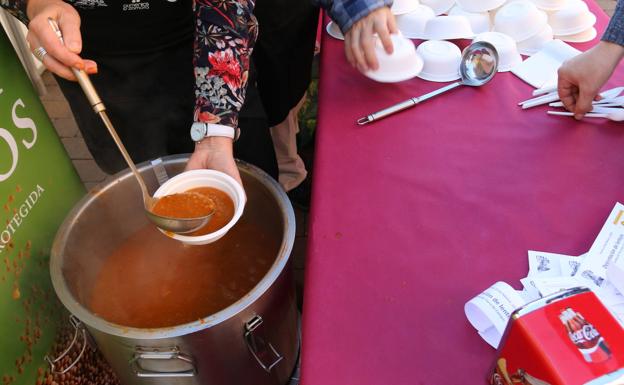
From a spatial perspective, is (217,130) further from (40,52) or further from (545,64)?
(545,64)

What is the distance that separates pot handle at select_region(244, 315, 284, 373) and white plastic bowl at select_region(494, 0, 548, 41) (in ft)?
3.01

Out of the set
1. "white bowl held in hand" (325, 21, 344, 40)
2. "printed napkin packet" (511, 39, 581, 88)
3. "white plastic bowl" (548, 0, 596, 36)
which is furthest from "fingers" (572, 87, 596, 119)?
"white bowl held in hand" (325, 21, 344, 40)

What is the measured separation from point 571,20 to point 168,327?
1.20 meters

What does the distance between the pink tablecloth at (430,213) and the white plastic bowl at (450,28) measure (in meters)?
0.15

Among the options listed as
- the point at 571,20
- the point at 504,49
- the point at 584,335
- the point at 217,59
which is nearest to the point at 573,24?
the point at 571,20

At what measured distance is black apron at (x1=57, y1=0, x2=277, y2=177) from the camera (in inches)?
39.1

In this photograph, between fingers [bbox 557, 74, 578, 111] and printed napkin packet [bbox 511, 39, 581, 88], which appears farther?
printed napkin packet [bbox 511, 39, 581, 88]

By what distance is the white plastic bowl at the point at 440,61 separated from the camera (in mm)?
1041

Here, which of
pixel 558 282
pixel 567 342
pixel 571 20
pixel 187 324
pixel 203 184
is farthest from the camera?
pixel 571 20

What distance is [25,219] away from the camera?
950 millimetres

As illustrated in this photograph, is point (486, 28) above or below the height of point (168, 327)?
above

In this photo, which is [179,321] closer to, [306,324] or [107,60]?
[306,324]

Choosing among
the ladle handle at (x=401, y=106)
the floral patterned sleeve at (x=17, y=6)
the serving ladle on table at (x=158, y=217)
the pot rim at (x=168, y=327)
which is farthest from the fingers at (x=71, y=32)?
the ladle handle at (x=401, y=106)

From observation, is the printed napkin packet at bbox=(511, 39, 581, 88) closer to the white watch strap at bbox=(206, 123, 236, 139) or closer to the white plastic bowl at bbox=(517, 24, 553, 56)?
the white plastic bowl at bbox=(517, 24, 553, 56)
